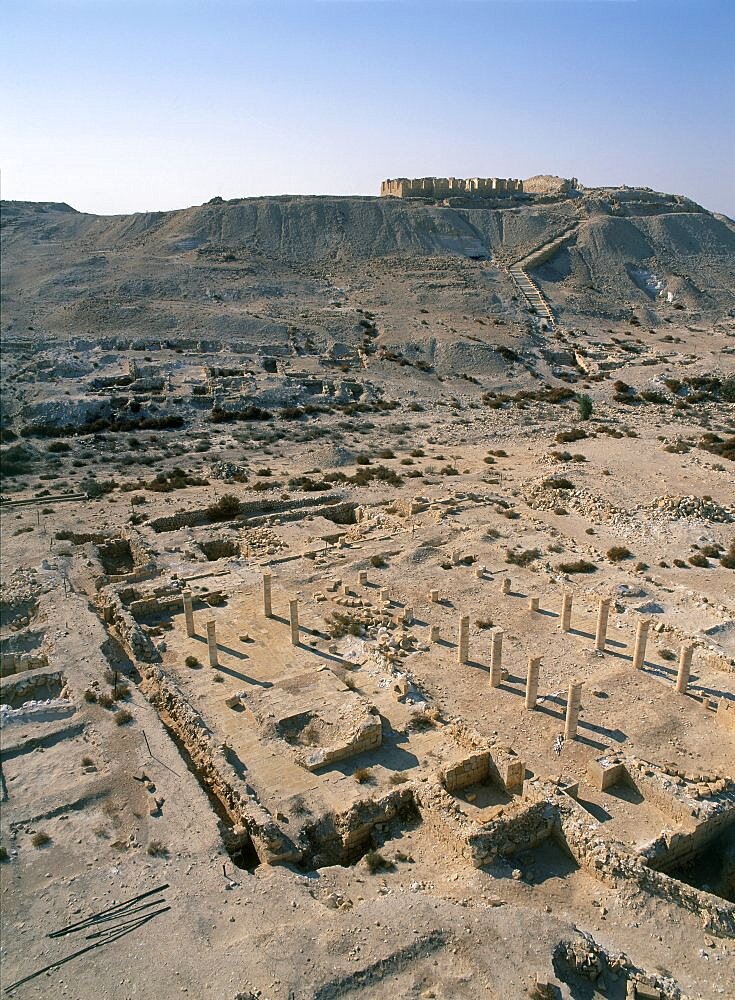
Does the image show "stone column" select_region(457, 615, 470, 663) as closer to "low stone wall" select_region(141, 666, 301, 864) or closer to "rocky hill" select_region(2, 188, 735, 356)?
"low stone wall" select_region(141, 666, 301, 864)

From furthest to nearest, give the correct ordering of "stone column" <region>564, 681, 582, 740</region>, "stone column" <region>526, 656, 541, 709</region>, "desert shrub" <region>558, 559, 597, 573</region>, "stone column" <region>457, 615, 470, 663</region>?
1. "desert shrub" <region>558, 559, 597, 573</region>
2. "stone column" <region>457, 615, 470, 663</region>
3. "stone column" <region>526, 656, 541, 709</region>
4. "stone column" <region>564, 681, 582, 740</region>

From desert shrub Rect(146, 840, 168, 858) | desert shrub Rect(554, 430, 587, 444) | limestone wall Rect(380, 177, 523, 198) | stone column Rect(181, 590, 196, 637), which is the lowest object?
desert shrub Rect(146, 840, 168, 858)

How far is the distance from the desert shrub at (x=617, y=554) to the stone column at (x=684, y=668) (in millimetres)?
6237

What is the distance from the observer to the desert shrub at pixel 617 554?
20656 millimetres

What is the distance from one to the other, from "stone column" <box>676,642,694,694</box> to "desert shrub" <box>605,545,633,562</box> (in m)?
6.24

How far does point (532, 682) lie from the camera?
14.1 metres

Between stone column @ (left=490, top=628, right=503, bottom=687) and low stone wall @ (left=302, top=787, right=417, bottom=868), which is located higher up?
stone column @ (left=490, top=628, right=503, bottom=687)

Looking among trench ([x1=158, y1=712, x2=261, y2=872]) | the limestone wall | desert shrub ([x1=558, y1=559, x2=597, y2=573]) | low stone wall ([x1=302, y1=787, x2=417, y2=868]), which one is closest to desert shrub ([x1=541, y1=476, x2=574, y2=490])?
desert shrub ([x1=558, y1=559, x2=597, y2=573])

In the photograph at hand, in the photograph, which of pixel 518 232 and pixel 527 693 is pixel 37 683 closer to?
pixel 527 693

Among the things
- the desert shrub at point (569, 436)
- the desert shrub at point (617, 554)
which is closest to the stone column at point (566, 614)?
the desert shrub at point (617, 554)

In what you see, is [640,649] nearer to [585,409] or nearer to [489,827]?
[489,827]

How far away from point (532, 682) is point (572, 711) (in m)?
1.03

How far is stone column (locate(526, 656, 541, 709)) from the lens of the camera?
13.9 m

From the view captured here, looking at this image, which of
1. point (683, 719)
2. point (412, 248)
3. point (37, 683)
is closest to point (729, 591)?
point (683, 719)
